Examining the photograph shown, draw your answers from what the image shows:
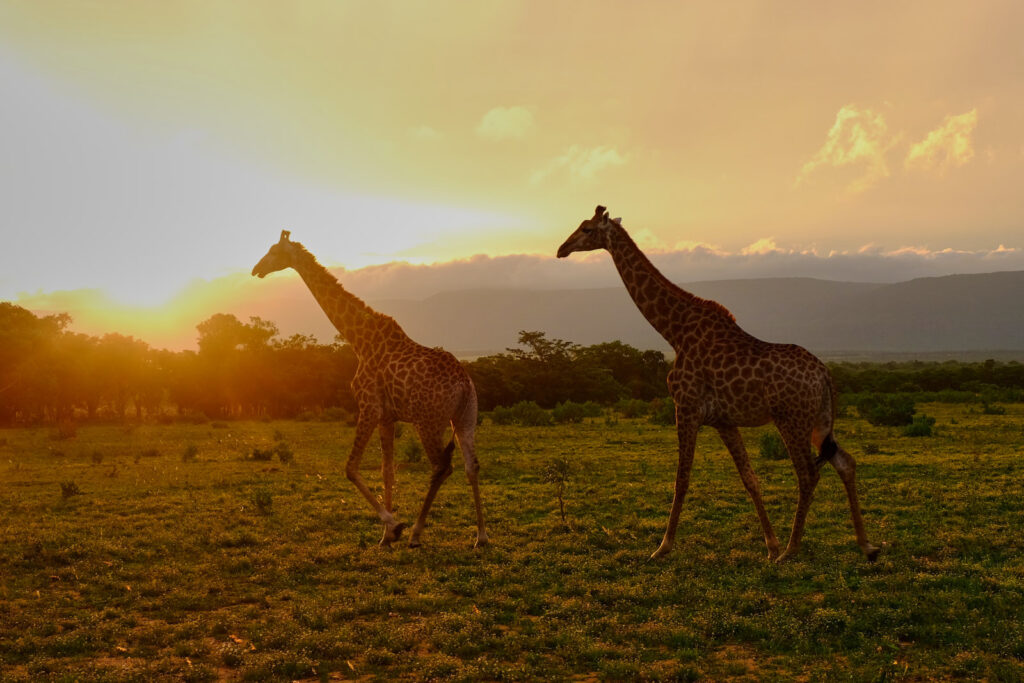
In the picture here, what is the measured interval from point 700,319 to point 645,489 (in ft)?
20.7

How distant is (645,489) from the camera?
49.8ft

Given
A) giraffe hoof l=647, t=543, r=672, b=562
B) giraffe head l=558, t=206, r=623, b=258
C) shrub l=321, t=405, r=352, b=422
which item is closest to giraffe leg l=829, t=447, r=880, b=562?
giraffe hoof l=647, t=543, r=672, b=562

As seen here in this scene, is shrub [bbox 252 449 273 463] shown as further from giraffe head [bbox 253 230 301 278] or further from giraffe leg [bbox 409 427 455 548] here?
giraffe leg [bbox 409 427 455 548]

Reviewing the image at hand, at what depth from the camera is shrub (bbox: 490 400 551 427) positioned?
31.4m

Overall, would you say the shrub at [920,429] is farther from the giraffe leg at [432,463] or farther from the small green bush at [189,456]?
the small green bush at [189,456]

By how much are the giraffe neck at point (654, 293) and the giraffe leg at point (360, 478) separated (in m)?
4.60

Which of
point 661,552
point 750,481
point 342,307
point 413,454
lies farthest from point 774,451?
point 342,307

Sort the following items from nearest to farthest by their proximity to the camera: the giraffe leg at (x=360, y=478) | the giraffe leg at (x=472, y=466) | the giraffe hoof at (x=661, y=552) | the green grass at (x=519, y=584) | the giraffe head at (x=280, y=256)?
the green grass at (x=519, y=584) < the giraffe hoof at (x=661, y=552) < the giraffe leg at (x=472, y=466) < the giraffe leg at (x=360, y=478) < the giraffe head at (x=280, y=256)

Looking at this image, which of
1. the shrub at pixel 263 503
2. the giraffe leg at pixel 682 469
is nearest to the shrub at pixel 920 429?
the giraffe leg at pixel 682 469

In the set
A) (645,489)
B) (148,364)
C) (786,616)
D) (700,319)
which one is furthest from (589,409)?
(148,364)

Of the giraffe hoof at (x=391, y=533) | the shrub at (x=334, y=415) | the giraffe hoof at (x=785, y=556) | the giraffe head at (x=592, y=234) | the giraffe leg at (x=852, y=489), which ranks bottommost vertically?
the shrub at (x=334, y=415)

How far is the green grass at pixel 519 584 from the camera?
649 centimetres

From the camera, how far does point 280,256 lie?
40.6ft

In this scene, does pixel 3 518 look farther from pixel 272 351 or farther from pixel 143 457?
pixel 272 351
